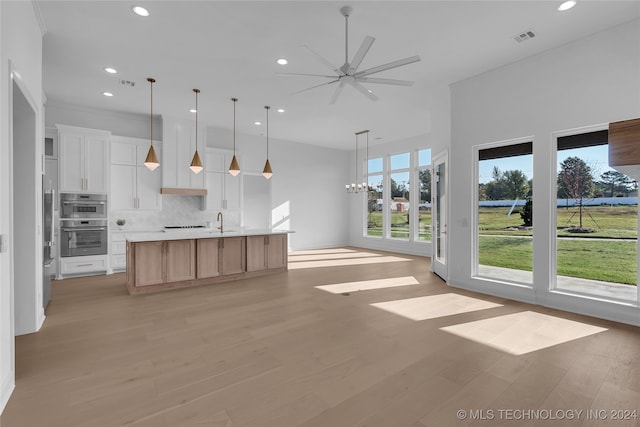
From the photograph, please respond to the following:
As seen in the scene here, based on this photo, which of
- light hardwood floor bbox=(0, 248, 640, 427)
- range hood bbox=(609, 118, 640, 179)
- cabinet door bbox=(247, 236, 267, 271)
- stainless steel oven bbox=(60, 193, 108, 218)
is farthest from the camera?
cabinet door bbox=(247, 236, 267, 271)

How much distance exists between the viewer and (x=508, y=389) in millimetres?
2332

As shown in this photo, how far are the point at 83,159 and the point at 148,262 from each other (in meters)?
2.77

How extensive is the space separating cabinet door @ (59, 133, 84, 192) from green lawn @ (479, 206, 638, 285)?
7.25 m

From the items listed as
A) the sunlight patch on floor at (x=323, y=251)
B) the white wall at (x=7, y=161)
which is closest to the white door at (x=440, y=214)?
the sunlight patch on floor at (x=323, y=251)

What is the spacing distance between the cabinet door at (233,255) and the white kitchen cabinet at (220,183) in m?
2.06

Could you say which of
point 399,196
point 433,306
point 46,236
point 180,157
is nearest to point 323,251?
point 399,196

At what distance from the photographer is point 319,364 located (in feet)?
8.84

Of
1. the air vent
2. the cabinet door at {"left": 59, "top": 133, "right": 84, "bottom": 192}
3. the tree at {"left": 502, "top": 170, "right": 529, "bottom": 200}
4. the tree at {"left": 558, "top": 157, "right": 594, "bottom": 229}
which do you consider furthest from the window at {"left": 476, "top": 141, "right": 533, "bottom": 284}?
the cabinet door at {"left": 59, "top": 133, "right": 84, "bottom": 192}

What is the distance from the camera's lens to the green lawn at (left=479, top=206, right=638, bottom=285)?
13.0 ft

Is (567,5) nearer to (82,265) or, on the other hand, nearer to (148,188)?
(148,188)

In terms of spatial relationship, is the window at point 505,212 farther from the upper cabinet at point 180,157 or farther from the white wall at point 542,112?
the upper cabinet at point 180,157

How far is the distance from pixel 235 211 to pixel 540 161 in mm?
6396

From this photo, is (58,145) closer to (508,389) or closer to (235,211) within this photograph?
(235,211)

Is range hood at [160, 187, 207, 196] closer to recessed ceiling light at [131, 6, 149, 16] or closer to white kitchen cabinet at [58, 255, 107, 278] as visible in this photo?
white kitchen cabinet at [58, 255, 107, 278]
